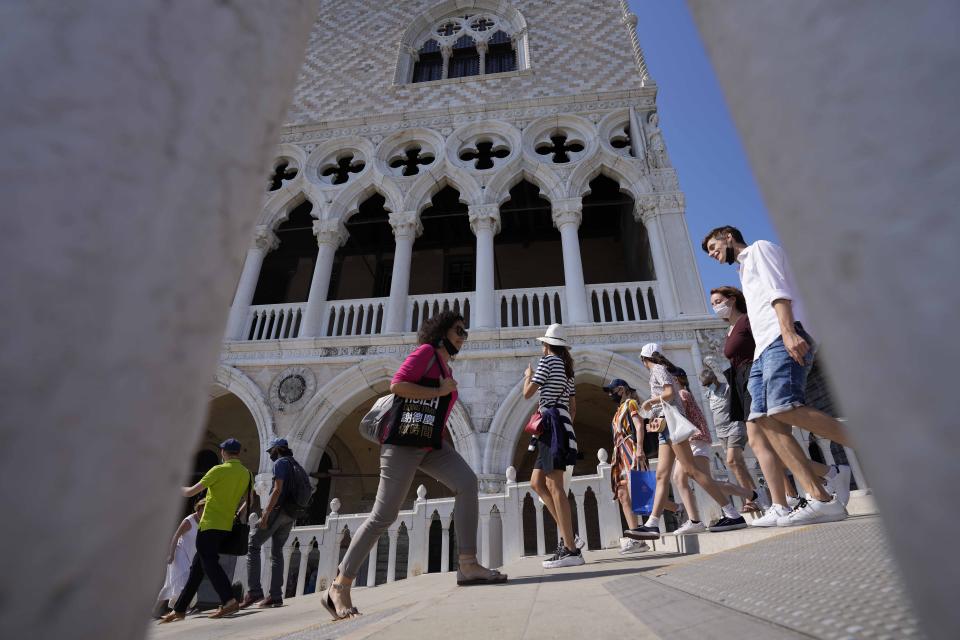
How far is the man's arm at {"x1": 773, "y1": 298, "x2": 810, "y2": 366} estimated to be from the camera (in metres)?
1.88

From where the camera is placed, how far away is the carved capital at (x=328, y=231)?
7836mm

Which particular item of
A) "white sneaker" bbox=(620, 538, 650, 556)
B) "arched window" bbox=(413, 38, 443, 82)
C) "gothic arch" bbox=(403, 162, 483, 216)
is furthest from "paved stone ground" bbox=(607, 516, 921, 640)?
"arched window" bbox=(413, 38, 443, 82)

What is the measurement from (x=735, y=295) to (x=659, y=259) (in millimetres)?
4285

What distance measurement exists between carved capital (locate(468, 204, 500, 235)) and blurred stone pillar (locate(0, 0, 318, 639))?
725 centimetres

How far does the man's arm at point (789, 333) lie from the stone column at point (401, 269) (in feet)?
17.7

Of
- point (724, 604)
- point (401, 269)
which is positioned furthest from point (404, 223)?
point (724, 604)

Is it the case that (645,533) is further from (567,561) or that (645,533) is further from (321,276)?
(321,276)

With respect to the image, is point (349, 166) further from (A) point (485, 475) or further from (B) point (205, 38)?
(B) point (205, 38)

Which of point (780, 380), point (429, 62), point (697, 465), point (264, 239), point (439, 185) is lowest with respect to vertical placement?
point (697, 465)

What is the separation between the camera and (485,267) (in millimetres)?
7129

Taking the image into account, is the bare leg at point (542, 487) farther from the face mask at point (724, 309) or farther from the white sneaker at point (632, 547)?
the face mask at point (724, 309)

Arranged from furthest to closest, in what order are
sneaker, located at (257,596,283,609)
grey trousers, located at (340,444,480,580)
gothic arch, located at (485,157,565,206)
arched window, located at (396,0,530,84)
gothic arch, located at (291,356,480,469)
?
arched window, located at (396,0,530,84)
gothic arch, located at (485,157,565,206)
gothic arch, located at (291,356,480,469)
sneaker, located at (257,596,283,609)
grey trousers, located at (340,444,480,580)

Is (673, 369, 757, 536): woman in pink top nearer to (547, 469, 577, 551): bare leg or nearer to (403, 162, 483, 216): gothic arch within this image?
(547, 469, 577, 551): bare leg

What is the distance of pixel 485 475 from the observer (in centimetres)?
555
